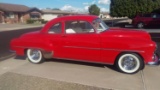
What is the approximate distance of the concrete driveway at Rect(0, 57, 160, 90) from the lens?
16.6ft

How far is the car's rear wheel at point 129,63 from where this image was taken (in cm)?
579

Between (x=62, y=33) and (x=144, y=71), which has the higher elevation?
(x=62, y=33)

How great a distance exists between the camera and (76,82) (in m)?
5.33

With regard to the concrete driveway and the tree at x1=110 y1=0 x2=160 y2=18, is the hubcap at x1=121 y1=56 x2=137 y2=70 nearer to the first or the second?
the concrete driveway

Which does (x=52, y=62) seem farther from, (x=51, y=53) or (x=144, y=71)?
(x=144, y=71)

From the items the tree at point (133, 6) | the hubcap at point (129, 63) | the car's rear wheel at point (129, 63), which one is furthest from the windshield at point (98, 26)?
the tree at point (133, 6)

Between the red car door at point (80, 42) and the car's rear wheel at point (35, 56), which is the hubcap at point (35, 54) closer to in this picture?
the car's rear wheel at point (35, 56)

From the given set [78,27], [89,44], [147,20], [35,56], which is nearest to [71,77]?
[89,44]

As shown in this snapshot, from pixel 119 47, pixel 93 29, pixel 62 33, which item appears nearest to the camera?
pixel 119 47

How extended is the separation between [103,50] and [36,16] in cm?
5392

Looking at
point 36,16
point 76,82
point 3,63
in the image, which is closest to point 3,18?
point 36,16

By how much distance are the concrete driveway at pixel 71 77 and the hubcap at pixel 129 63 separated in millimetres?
246

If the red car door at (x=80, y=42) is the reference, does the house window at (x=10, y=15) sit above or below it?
above

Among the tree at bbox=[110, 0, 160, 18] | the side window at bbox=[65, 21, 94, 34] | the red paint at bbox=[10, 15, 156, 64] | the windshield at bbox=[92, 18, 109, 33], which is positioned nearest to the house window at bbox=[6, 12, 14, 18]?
the tree at bbox=[110, 0, 160, 18]
